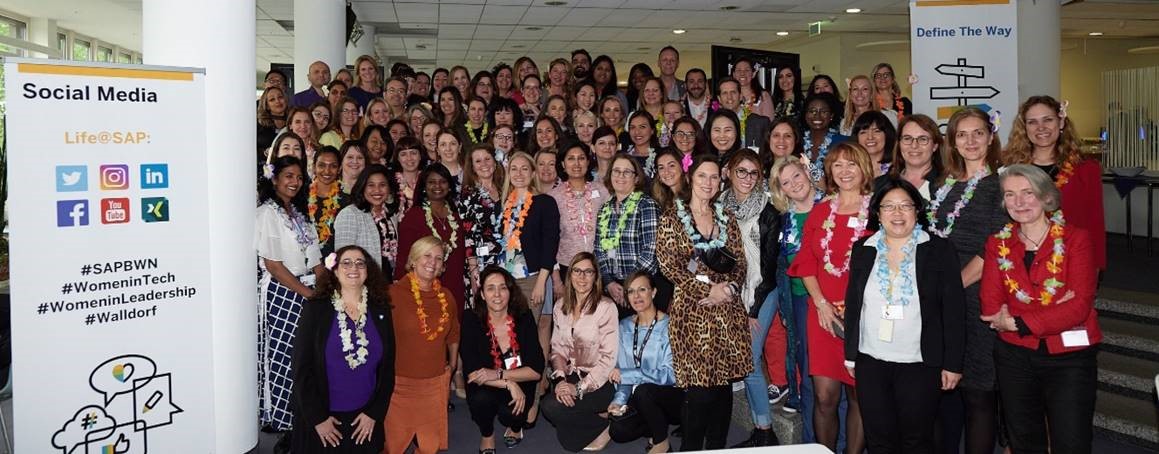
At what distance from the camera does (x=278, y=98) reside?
19.6 ft

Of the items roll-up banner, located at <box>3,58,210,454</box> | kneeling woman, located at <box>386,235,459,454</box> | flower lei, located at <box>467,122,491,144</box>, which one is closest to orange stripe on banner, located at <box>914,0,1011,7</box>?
flower lei, located at <box>467,122,491,144</box>

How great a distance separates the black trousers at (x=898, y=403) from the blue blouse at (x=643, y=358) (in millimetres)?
1013

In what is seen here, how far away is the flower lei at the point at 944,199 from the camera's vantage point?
3.48 m

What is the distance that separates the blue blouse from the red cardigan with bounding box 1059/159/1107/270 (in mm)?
1801

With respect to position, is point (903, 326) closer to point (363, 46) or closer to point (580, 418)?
point (580, 418)

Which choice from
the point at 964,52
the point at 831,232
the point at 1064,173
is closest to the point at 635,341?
the point at 831,232

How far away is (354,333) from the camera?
12.3 ft

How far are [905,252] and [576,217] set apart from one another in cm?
191

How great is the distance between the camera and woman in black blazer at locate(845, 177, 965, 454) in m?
3.14

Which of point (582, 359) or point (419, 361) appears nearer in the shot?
point (419, 361)

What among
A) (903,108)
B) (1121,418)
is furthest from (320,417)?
(903,108)

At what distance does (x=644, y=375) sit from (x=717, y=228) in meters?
0.79

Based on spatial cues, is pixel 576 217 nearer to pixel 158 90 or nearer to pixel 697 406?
pixel 697 406

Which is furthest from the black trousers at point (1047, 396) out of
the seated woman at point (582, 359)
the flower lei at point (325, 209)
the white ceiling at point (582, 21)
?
the white ceiling at point (582, 21)
